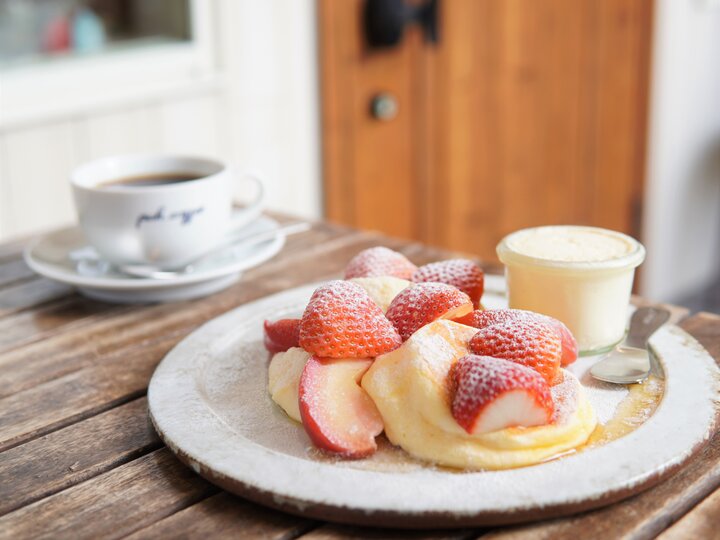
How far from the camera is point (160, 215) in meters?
1.15

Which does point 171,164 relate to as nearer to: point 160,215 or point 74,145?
point 160,215

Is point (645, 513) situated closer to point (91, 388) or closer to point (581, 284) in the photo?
point (581, 284)

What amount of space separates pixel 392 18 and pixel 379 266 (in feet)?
5.59

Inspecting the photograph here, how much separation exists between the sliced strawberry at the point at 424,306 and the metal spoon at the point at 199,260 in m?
0.40

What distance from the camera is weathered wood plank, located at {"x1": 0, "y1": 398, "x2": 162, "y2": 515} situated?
2.45 ft

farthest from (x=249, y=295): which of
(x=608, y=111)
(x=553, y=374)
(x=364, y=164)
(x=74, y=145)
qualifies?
(x=608, y=111)

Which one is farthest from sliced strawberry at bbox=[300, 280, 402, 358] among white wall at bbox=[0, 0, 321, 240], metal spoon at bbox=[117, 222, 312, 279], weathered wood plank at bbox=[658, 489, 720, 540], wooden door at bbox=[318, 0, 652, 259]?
wooden door at bbox=[318, 0, 652, 259]

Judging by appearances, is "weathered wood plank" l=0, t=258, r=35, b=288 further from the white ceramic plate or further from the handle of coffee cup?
the white ceramic plate

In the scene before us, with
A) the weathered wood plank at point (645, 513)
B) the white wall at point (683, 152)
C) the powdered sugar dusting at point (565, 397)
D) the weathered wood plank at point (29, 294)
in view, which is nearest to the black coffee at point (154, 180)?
the weathered wood plank at point (29, 294)

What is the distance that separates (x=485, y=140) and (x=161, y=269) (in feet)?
6.23

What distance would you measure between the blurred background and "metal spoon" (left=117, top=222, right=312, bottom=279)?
0.94 metres

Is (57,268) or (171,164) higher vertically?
(171,164)

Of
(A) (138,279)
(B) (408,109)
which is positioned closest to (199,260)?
(A) (138,279)

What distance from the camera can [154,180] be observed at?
1.30 metres
